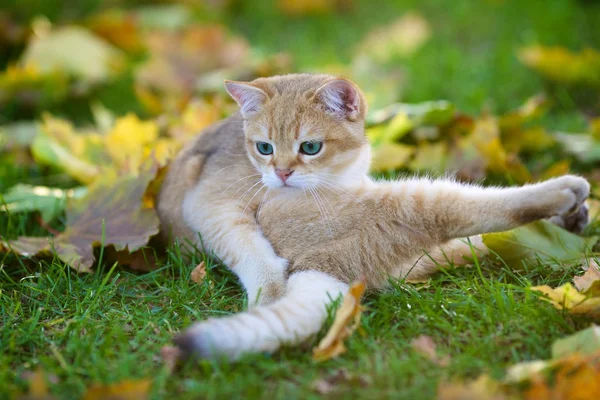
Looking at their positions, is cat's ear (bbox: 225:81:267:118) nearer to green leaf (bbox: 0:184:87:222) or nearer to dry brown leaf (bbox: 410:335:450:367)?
green leaf (bbox: 0:184:87:222)

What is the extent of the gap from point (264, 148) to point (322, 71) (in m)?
2.04

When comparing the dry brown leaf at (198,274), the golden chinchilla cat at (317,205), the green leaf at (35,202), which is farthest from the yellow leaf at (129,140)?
the dry brown leaf at (198,274)

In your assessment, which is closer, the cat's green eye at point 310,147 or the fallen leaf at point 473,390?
the fallen leaf at point 473,390

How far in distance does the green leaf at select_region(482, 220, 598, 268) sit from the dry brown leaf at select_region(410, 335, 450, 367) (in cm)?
62

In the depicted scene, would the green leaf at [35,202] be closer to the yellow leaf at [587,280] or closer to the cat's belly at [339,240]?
the cat's belly at [339,240]

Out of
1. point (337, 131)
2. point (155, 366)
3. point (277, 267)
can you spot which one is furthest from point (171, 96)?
point (155, 366)

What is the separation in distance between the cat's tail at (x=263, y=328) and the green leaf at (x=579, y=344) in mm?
674

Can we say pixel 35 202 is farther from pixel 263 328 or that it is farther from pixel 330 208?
pixel 263 328

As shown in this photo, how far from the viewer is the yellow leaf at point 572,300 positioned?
78.1 inches

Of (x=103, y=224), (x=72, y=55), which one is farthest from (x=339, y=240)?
(x=72, y=55)

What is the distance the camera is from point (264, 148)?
8.88 feet

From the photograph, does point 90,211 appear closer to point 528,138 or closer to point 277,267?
point 277,267

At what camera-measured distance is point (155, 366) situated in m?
1.95

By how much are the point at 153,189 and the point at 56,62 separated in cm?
205
